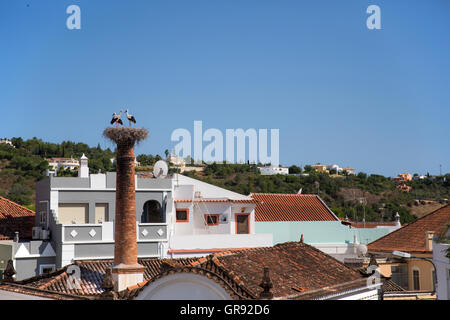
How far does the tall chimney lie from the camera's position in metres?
24.8

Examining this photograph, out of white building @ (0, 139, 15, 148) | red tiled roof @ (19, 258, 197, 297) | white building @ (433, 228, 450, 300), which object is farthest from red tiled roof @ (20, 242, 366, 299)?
white building @ (0, 139, 15, 148)

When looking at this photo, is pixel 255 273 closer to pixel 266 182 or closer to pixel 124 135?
pixel 124 135

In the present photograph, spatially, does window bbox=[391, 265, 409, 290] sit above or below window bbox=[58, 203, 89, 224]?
below

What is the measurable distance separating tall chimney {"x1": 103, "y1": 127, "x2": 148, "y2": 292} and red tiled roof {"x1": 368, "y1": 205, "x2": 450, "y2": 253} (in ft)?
52.1

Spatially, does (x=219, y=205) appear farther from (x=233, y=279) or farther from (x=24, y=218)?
(x=233, y=279)

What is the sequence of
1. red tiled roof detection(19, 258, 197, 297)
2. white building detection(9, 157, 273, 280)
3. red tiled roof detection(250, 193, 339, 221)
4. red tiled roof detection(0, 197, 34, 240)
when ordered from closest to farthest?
red tiled roof detection(19, 258, 197, 297)
white building detection(9, 157, 273, 280)
red tiled roof detection(0, 197, 34, 240)
red tiled roof detection(250, 193, 339, 221)

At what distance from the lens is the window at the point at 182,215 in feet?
112

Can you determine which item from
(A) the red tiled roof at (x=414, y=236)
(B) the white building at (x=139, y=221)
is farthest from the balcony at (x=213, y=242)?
(A) the red tiled roof at (x=414, y=236)

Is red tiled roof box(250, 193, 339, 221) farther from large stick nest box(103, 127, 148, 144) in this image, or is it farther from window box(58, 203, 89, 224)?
large stick nest box(103, 127, 148, 144)

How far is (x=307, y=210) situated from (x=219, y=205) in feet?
39.8

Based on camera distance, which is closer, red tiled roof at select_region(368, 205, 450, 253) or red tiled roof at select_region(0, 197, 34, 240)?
red tiled roof at select_region(0, 197, 34, 240)

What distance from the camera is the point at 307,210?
1797 inches

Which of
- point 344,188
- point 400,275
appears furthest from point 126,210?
point 344,188
